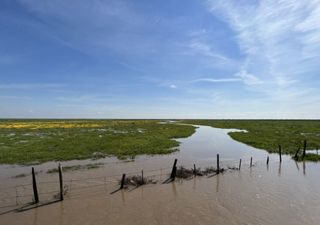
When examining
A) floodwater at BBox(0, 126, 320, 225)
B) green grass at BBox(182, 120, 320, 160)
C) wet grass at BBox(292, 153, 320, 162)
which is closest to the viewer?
floodwater at BBox(0, 126, 320, 225)

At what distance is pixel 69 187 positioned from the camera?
1738cm

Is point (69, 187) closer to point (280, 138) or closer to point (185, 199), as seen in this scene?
point (185, 199)

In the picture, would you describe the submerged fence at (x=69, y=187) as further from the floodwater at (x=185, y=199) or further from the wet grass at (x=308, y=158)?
the wet grass at (x=308, y=158)

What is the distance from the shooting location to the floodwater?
12773 millimetres

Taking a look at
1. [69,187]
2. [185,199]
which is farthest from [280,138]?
[69,187]

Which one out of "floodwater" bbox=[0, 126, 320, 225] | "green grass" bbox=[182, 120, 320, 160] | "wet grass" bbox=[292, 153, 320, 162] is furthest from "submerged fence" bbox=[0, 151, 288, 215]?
"green grass" bbox=[182, 120, 320, 160]

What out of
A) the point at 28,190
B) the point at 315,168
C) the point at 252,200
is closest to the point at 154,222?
the point at 252,200

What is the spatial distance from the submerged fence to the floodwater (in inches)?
3.3

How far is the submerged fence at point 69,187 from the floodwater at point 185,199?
8 cm

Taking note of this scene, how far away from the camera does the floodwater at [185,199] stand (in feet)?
41.9

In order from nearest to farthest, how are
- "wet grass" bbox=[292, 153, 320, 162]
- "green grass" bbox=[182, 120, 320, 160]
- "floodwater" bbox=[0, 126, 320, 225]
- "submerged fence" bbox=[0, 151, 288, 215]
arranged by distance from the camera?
"floodwater" bbox=[0, 126, 320, 225], "submerged fence" bbox=[0, 151, 288, 215], "wet grass" bbox=[292, 153, 320, 162], "green grass" bbox=[182, 120, 320, 160]

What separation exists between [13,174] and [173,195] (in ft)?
45.0

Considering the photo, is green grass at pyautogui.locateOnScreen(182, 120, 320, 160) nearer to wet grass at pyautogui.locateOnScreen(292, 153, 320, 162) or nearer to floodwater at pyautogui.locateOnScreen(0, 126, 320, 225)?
wet grass at pyautogui.locateOnScreen(292, 153, 320, 162)

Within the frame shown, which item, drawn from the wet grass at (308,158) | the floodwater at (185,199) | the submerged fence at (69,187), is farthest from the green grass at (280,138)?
the submerged fence at (69,187)
